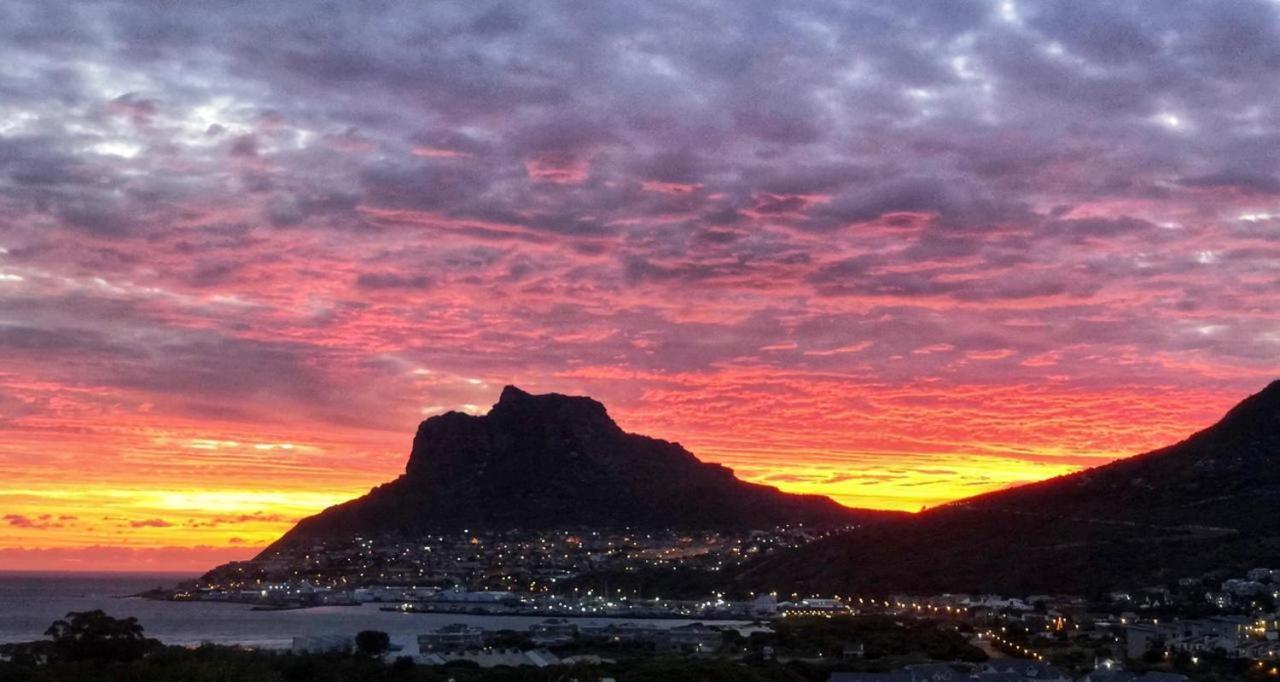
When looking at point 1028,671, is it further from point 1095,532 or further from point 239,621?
point 239,621

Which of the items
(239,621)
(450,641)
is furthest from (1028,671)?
(239,621)

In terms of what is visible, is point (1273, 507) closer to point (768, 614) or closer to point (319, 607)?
point (768, 614)

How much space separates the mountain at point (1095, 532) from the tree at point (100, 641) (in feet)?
176

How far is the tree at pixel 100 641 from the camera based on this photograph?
4706 centimetres

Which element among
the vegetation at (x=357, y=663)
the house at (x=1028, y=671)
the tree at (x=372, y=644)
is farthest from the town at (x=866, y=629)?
the tree at (x=372, y=644)

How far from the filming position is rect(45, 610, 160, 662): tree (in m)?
47.1

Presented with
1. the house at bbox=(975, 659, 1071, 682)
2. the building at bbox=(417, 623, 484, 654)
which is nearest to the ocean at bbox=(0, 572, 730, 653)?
the building at bbox=(417, 623, 484, 654)

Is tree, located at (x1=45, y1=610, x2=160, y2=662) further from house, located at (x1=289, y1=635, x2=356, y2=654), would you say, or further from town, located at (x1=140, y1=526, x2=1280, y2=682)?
town, located at (x1=140, y1=526, x2=1280, y2=682)

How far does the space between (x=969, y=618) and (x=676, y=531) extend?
354ft

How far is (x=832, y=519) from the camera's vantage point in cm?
18600

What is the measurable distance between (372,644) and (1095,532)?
5533cm

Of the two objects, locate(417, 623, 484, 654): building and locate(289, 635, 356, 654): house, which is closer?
locate(289, 635, 356, 654): house

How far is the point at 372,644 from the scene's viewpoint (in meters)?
56.7

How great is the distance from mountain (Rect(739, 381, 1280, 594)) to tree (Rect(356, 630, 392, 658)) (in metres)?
42.6
